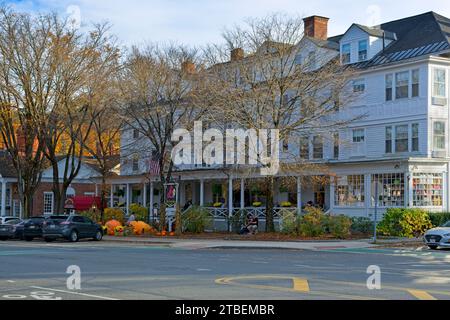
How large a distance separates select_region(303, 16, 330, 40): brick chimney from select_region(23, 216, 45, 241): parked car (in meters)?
22.4

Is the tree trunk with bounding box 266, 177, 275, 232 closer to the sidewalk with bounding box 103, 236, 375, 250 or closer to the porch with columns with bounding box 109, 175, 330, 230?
the porch with columns with bounding box 109, 175, 330, 230

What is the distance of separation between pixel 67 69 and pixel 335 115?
55.3 ft

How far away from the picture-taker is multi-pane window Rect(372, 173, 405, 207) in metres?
38.8

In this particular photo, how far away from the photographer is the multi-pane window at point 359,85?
138 feet

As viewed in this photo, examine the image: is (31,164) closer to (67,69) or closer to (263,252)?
(67,69)

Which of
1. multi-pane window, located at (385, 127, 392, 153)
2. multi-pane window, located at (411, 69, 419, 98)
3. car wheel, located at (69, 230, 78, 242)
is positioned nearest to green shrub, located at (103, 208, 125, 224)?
car wheel, located at (69, 230, 78, 242)

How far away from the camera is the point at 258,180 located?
43.0 meters

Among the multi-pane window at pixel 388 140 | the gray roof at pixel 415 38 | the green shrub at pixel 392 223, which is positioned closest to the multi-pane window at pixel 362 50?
the gray roof at pixel 415 38

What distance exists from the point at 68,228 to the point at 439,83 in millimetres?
22572

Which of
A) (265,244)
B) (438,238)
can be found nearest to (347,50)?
(265,244)

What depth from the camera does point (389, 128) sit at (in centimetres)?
A: 4066

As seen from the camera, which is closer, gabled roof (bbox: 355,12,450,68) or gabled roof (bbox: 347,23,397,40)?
gabled roof (bbox: 355,12,450,68)

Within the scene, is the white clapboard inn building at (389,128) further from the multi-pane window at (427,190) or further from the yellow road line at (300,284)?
the yellow road line at (300,284)
